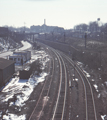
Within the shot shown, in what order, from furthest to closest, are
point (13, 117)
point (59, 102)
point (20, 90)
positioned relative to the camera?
point (20, 90) → point (59, 102) → point (13, 117)

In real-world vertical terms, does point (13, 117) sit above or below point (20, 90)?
below

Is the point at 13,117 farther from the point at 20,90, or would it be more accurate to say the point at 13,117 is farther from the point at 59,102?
the point at 20,90

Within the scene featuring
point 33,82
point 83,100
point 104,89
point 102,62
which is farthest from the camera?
point 102,62

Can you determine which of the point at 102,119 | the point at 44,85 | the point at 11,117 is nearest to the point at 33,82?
the point at 44,85

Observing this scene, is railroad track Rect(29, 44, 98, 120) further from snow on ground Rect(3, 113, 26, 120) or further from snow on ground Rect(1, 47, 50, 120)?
snow on ground Rect(1, 47, 50, 120)

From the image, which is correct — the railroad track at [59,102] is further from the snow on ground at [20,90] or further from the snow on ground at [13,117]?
the snow on ground at [20,90]

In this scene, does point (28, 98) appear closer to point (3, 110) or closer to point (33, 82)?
point (3, 110)

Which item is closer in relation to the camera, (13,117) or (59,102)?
(13,117)

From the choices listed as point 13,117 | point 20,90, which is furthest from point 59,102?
point 20,90

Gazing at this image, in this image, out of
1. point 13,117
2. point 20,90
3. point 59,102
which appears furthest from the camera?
point 20,90

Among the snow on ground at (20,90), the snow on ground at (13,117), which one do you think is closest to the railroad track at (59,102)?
the snow on ground at (13,117)

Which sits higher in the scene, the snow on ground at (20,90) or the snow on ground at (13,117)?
the snow on ground at (20,90)
